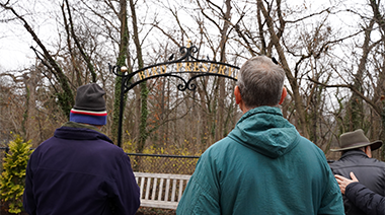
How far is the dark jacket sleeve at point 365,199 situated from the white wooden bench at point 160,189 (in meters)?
3.80

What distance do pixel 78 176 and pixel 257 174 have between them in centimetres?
109

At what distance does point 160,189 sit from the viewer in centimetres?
567

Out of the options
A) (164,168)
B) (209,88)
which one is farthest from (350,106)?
(164,168)

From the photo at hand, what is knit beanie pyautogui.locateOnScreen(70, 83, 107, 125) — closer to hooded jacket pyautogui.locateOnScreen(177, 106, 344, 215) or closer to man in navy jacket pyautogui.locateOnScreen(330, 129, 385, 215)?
hooded jacket pyautogui.locateOnScreen(177, 106, 344, 215)

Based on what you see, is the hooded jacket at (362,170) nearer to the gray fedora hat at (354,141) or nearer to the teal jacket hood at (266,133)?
the gray fedora hat at (354,141)

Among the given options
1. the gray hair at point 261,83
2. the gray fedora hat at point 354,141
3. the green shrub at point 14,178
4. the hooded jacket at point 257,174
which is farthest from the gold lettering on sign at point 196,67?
the hooded jacket at point 257,174

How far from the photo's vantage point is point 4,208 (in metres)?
5.30

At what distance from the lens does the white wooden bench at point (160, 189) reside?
5.54 meters

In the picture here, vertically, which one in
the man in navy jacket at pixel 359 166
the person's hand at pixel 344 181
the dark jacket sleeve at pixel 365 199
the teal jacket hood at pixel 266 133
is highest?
the teal jacket hood at pixel 266 133

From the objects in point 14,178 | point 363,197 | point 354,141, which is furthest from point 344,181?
point 14,178

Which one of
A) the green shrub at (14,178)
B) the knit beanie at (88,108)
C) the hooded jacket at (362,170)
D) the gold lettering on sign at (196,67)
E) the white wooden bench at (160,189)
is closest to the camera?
the knit beanie at (88,108)

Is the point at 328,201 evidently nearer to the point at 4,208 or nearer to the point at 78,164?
the point at 78,164

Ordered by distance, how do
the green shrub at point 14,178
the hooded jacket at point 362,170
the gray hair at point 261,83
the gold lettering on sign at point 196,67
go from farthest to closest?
1. the gold lettering on sign at point 196,67
2. the green shrub at point 14,178
3. the hooded jacket at point 362,170
4. the gray hair at point 261,83

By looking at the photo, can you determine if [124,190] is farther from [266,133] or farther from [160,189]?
[160,189]
